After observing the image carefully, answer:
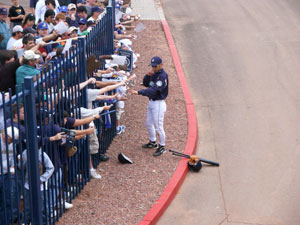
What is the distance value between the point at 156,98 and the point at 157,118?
1.31ft

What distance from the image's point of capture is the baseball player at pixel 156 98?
1076cm


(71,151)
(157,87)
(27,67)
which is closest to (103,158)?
(157,87)

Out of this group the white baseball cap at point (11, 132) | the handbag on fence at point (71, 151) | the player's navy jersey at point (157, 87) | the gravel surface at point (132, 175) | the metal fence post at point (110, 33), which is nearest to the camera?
the white baseball cap at point (11, 132)

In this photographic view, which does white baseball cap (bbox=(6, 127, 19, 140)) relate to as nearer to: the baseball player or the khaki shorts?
the khaki shorts

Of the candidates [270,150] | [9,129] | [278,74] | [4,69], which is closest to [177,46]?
[278,74]

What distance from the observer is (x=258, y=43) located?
18125mm

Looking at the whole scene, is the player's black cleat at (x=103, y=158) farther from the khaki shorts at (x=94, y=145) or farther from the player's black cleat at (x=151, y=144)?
the player's black cleat at (x=151, y=144)

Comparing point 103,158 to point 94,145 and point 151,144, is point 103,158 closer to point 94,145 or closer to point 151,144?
point 94,145

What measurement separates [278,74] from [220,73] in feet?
5.16

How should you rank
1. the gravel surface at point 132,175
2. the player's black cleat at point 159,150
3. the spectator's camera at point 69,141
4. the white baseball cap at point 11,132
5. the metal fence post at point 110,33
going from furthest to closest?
1. the metal fence post at point 110,33
2. the player's black cleat at point 159,150
3. the gravel surface at point 132,175
4. the spectator's camera at point 69,141
5. the white baseball cap at point 11,132

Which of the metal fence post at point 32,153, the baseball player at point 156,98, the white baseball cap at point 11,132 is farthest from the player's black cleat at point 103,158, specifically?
the white baseball cap at point 11,132

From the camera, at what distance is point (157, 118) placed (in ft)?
36.3

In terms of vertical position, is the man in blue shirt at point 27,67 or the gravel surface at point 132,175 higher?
the man in blue shirt at point 27,67

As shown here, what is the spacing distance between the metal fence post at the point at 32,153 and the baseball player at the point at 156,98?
320 centimetres
